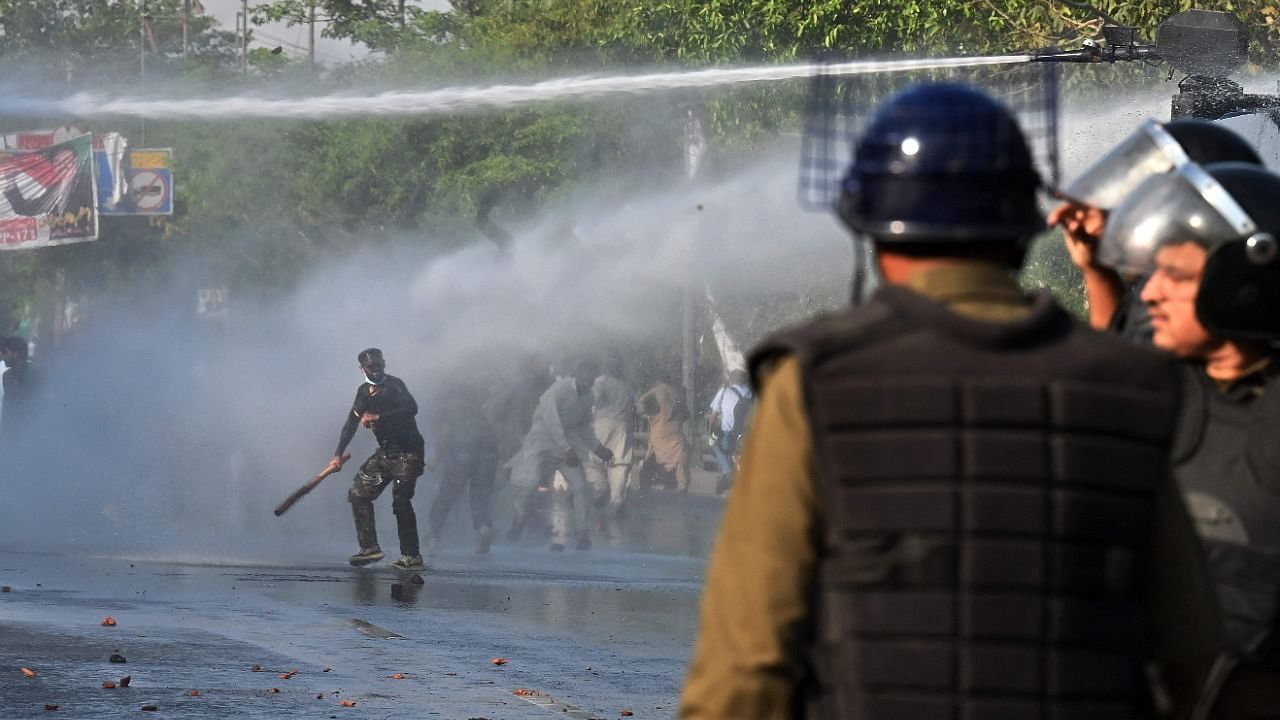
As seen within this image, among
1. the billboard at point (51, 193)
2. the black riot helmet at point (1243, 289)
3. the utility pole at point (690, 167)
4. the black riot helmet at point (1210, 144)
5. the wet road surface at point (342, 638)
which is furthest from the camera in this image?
the billboard at point (51, 193)

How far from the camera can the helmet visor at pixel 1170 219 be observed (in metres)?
3.29

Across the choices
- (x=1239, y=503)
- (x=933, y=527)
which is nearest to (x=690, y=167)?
(x=1239, y=503)

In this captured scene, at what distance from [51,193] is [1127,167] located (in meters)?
38.2

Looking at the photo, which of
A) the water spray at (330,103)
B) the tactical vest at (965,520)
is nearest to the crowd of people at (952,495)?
the tactical vest at (965,520)

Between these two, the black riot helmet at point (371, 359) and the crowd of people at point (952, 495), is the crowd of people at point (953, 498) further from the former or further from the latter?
the black riot helmet at point (371, 359)

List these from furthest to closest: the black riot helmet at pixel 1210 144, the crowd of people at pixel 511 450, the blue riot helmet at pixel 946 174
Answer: the crowd of people at pixel 511 450
the black riot helmet at pixel 1210 144
the blue riot helmet at pixel 946 174

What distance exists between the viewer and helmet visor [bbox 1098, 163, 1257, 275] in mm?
3295

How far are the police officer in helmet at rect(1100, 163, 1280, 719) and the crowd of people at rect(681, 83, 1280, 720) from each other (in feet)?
1.63

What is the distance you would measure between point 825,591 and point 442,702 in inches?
257

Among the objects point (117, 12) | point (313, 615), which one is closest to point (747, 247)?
point (313, 615)

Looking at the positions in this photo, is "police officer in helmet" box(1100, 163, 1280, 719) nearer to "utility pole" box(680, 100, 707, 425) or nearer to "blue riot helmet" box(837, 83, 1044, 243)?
"blue riot helmet" box(837, 83, 1044, 243)

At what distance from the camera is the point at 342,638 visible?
423 inches

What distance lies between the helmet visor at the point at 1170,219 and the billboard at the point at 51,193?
3653 cm

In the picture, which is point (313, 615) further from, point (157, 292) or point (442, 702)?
point (157, 292)
